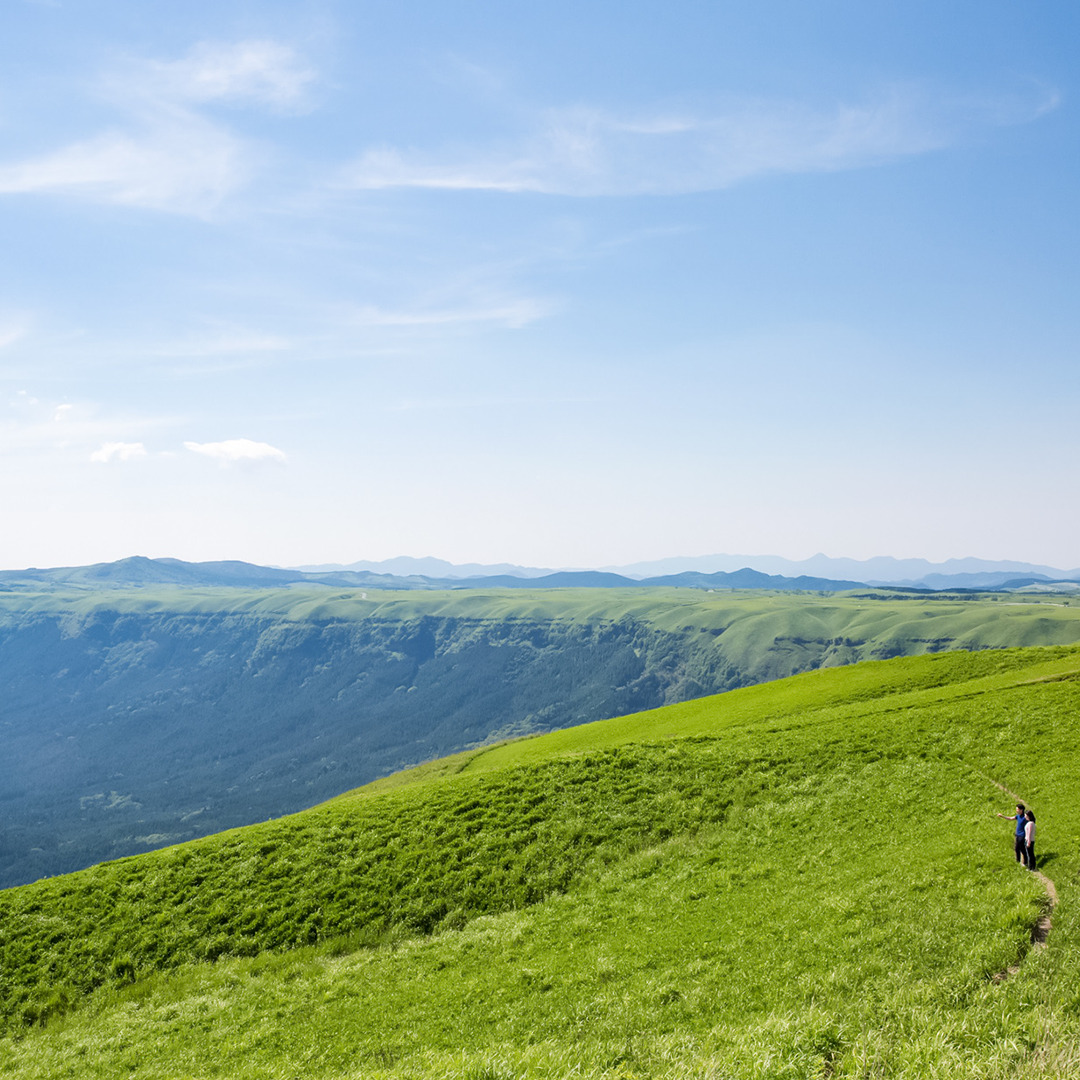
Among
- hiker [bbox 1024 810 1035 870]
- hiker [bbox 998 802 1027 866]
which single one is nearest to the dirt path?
hiker [bbox 1024 810 1035 870]

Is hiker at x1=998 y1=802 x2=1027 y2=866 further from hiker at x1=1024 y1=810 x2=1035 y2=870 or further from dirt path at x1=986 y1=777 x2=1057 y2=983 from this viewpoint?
dirt path at x1=986 y1=777 x2=1057 y2=983

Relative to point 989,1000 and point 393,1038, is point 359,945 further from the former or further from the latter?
point 989,1000

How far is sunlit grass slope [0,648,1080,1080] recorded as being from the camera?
16750mm

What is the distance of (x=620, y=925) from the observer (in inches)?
1142

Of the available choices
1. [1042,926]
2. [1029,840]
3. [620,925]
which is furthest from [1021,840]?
[620,925]

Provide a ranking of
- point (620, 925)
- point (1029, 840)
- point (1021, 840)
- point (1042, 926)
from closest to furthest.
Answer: point (1042, 926)
point (1029, 840)
point (1021, 840)
point (620, 925)

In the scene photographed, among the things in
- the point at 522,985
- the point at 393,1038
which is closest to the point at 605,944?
the point at 522,985

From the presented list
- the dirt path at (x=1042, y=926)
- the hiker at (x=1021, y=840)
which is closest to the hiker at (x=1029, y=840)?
the hiker at (x=1021, y=840)

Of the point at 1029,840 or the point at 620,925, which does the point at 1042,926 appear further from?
the point at 620,925

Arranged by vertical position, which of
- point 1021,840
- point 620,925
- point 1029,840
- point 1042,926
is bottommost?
point 620,925

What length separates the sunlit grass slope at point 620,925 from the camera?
1675cm

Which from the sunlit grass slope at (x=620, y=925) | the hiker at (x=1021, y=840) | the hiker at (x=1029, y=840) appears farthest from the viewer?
the hiker at (x=1021, y=840)

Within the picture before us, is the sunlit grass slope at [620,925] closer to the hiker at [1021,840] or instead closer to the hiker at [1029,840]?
the hiker at [1021,840]

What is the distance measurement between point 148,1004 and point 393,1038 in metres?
15.9
